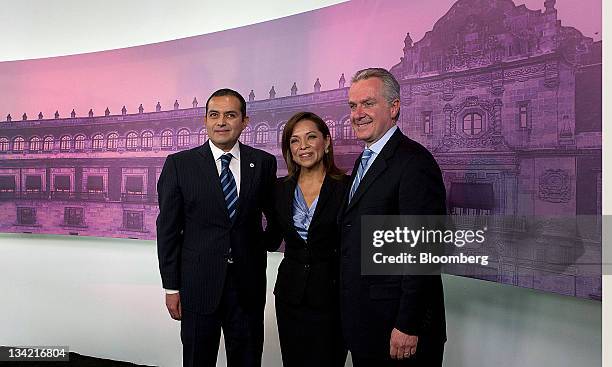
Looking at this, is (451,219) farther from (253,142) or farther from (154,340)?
(154,340)

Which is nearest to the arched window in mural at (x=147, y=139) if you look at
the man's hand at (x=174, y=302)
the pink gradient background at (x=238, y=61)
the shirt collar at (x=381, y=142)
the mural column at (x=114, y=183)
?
the pink gradient background at (x=238, y=61)

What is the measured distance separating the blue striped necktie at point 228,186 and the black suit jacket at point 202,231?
0.03 meters

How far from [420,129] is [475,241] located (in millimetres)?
676

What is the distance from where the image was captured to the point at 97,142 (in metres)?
4.27

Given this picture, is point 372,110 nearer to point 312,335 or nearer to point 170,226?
point 312,335

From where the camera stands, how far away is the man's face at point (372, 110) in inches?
77.9

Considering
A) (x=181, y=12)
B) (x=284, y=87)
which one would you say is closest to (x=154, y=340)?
(x=284, y=87)

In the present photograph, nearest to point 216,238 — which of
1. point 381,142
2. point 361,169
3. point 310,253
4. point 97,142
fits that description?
point 310,253

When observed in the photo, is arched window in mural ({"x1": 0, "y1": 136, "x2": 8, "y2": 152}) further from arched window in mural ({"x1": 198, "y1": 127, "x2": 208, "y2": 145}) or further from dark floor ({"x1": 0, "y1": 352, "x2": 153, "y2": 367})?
arched window in mural ({"x1": 198, "y1": 127, "x2": 208, "y2": 145})

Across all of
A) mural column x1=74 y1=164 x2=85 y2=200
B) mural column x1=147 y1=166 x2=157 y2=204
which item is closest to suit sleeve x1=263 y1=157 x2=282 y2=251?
mural column x1=147 y1=166 x2=157 y2=204

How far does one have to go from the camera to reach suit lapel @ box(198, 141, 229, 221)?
2.38 metres

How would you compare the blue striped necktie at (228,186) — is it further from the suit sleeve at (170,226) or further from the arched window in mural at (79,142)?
the arched window in mural at (79,142)

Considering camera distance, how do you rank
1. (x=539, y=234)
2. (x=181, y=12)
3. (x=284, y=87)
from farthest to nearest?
(x=181, y=12) < (x=284, y=87) < (x=539, y=234)

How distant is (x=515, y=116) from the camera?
7.68 feet
